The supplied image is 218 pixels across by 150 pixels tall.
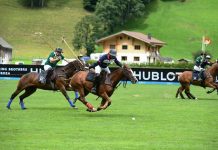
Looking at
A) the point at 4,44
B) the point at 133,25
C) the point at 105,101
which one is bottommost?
the point at 105,101

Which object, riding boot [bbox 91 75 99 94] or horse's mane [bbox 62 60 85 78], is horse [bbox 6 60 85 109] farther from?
riding boot [bbox 91 75 99 94]

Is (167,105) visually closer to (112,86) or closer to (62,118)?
(112,86)

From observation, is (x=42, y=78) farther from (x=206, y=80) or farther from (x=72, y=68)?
(x=206, y=80)

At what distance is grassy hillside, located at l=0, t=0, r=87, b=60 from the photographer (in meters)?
132

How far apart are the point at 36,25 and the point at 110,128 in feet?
416

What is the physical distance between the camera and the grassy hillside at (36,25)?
433 feet

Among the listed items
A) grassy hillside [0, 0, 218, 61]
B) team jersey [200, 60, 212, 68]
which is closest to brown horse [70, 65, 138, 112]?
team jersey [200, 60, 212, 68]

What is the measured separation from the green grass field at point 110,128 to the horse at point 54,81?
577mm

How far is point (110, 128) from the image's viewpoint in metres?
20.1

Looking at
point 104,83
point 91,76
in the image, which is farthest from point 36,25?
point 104,83

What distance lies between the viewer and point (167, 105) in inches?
1221

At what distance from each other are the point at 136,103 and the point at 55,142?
1599 centimetres

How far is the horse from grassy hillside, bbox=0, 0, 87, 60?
315ft

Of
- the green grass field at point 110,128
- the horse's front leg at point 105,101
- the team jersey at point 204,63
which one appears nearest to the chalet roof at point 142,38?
the team jersey at point 204,63
